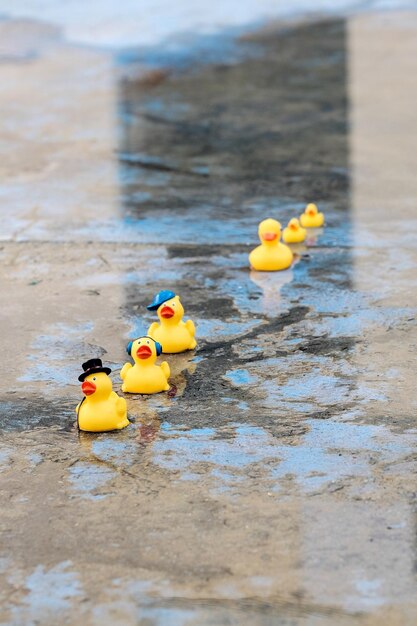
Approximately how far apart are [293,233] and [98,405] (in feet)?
9.18

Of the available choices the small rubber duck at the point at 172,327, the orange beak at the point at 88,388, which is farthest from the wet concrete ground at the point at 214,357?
the orange beak at the point at 88,388

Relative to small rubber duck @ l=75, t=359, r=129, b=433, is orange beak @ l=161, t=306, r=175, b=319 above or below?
above

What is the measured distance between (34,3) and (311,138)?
7638 millimetres

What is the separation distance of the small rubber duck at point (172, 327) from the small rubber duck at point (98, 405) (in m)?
0.77

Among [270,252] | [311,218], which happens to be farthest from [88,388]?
[311,218]

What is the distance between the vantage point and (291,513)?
153 inches

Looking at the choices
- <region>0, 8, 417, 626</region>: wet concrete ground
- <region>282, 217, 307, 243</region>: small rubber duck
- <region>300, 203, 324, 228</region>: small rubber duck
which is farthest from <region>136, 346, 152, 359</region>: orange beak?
<region>300, 203, 324, 228</region>: small rubber duck

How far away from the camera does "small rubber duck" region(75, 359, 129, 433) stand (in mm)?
4527

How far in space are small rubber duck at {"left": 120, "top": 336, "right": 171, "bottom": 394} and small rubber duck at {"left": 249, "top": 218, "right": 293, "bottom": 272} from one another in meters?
1.70

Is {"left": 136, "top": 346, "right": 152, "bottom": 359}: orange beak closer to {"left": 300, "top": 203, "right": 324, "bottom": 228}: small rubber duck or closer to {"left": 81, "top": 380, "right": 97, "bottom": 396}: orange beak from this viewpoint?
{"left": 81, "top": 380, "right": 97, "bottom": 396}: orange beak

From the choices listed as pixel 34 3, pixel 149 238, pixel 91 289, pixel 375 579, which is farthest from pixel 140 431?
pixel 34 3

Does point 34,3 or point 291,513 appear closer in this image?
point 291,513

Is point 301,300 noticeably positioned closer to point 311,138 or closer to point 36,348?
point 36,348

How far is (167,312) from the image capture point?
5.34 metres
